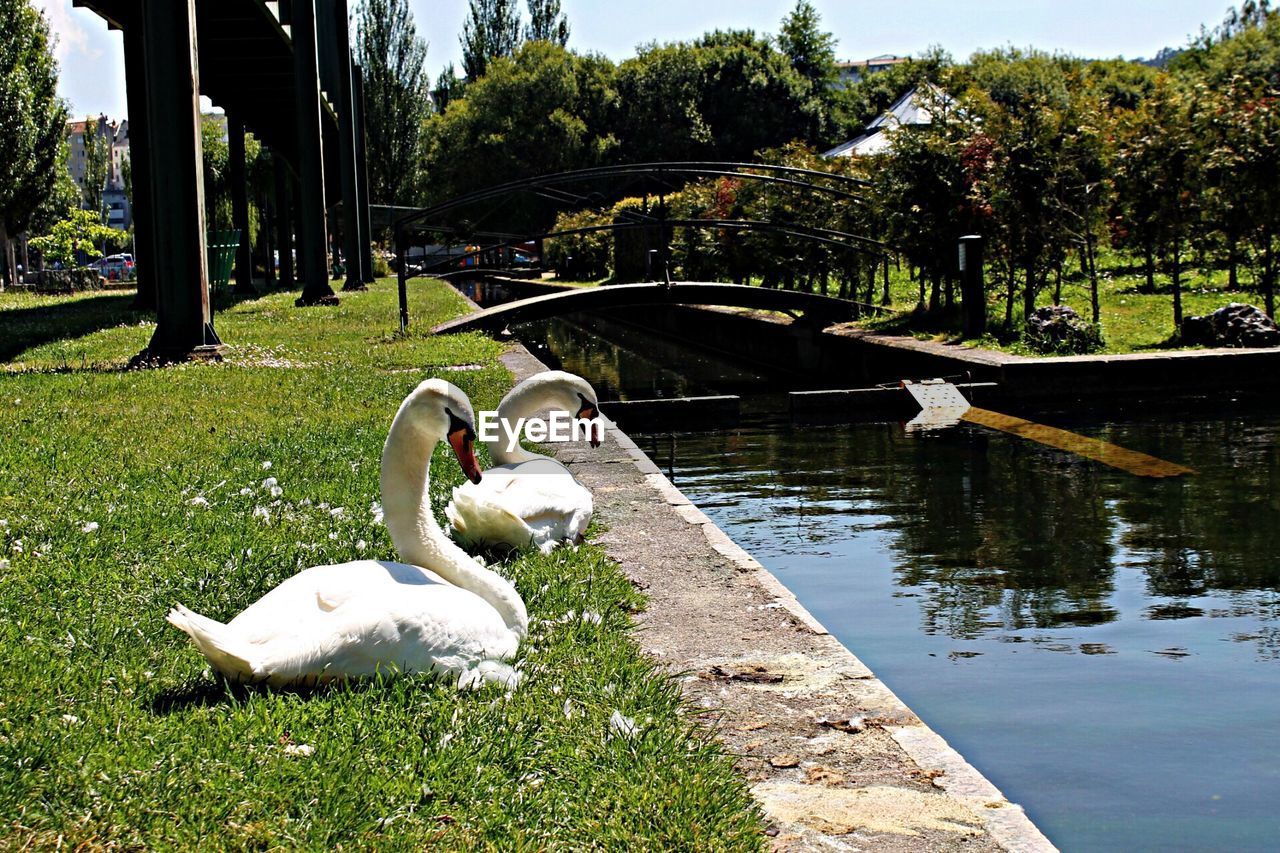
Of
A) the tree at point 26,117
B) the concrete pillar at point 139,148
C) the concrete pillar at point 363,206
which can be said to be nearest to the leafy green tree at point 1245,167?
the concrete pillar at point 139,148

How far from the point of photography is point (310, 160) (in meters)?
26.3

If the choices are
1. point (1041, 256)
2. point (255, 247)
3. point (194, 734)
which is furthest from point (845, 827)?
point (255, 247)

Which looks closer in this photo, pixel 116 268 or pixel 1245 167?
pixel 1245 167

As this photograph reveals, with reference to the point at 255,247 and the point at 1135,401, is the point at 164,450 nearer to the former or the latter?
the point at 1135,401

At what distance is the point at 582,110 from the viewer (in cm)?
6819

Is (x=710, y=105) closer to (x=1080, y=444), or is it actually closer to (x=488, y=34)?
(x=488, y=34)

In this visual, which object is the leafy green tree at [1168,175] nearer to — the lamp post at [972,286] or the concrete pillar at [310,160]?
the lamp post at [972,286]

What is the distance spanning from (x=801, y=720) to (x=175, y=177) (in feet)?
38.4

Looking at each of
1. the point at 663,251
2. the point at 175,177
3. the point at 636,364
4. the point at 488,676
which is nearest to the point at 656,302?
the point at 663,251

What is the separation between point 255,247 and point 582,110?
1861cm

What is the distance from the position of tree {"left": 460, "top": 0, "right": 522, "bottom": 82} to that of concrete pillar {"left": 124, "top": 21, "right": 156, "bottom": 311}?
58573mm

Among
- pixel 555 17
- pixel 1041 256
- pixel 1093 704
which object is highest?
pixel 555 17

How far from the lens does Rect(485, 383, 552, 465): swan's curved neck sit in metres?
6.59

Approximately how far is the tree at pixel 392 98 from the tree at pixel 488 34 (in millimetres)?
13353
